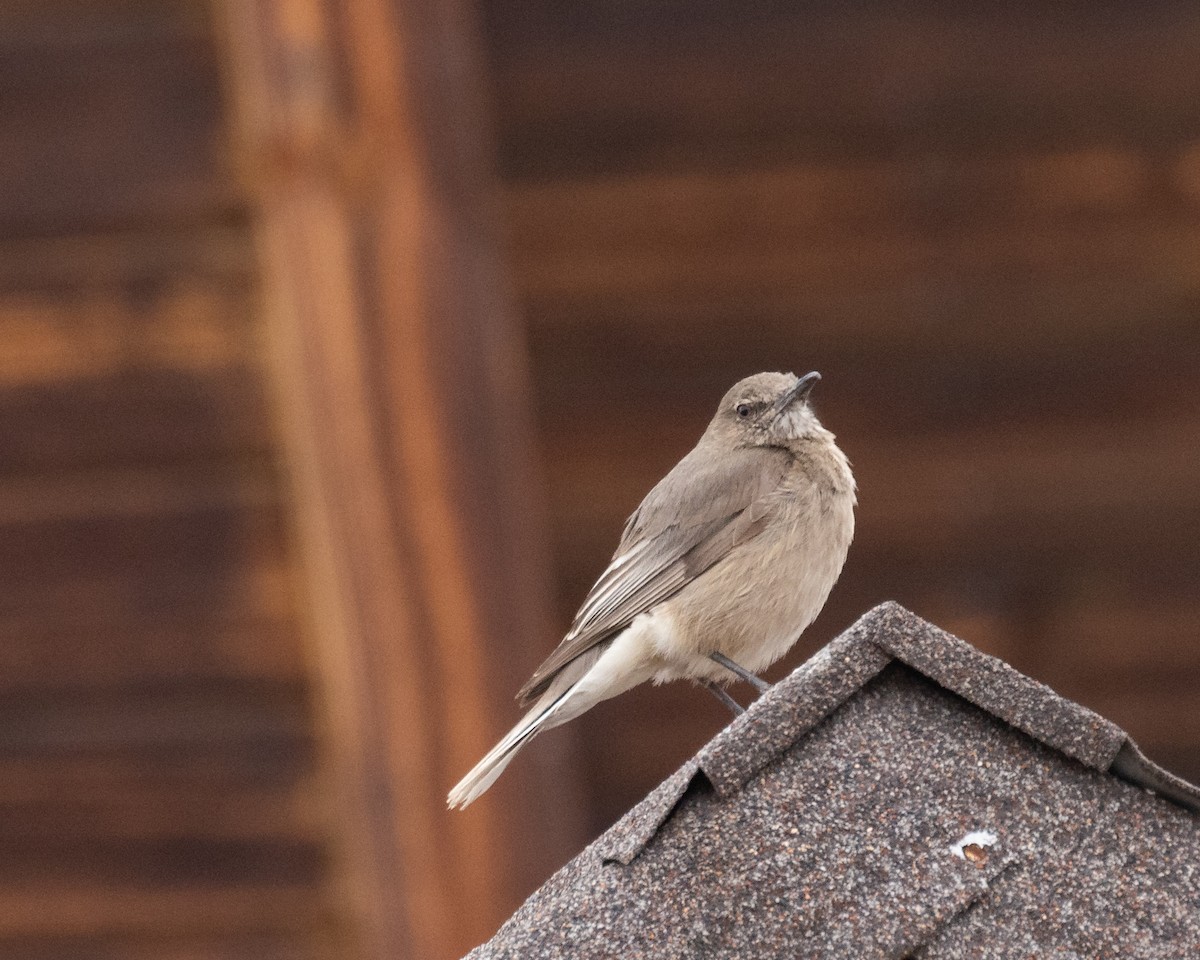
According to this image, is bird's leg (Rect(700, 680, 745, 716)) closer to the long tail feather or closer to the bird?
the bird

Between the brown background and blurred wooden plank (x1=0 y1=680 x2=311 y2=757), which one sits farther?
blurred wooden plank (x1=0 y1=680 x2=311 y2=757)

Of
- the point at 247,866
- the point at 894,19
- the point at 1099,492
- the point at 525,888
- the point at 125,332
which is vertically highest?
the point at 894,19

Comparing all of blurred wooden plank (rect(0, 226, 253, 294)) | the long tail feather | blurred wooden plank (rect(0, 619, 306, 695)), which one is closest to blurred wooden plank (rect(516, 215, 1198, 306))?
blurred wooden plank (rect(0, 226, 253, 294))

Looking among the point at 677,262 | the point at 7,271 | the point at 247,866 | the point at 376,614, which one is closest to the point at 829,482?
the point at 376,614

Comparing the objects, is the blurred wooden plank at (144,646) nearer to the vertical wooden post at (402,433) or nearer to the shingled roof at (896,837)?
the vertical wooden post at (402,433)

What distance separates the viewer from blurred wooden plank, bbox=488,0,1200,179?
8.04 m

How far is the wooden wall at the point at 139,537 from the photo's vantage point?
744cm

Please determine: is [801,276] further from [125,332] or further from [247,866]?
[247,866]

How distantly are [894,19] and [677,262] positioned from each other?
1.30 m

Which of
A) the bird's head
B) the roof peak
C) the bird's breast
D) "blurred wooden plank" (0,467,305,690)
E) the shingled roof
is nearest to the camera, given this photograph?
the shingled roof

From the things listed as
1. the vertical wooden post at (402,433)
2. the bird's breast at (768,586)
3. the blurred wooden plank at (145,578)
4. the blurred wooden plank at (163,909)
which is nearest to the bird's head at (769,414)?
the bird's breast at (768,586)

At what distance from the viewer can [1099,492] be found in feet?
28.5

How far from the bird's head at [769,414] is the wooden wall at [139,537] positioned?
2.57m

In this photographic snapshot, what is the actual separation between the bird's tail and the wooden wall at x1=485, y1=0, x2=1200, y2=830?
3.58 meters
